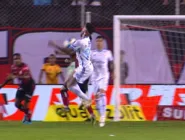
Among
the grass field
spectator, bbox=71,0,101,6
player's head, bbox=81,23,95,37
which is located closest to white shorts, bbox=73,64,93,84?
player's head, bbox=81,23,95,37

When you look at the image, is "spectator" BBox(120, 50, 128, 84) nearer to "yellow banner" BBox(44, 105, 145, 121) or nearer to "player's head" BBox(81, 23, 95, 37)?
"yellow banner" BBox(44, 105, 145, 121)

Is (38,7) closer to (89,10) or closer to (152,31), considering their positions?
(89,10)

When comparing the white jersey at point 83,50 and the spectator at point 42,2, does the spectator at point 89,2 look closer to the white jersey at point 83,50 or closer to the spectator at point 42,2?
the spectator at point 42,2

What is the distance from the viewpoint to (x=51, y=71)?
17953 mm

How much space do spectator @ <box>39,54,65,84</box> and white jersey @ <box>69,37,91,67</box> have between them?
2893 mm

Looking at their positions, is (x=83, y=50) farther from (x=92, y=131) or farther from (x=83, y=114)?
(x=83, y=114)

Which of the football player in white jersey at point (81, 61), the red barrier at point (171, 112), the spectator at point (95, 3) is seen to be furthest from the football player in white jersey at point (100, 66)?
the spectator at point (95, 3)

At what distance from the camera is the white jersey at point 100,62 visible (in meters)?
16.0

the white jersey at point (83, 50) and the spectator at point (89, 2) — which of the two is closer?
the white jersey at point (83, 50)

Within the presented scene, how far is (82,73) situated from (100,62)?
3.57 feet

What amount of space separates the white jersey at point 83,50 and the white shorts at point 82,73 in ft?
0.25

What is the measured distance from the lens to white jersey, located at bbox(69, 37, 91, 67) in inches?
582

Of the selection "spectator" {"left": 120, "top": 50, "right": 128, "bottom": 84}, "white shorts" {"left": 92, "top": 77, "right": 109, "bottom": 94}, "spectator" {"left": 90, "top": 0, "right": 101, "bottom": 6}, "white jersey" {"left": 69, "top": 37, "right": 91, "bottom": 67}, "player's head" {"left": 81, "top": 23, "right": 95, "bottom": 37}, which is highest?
"spectator" {"left": 90, "top": 0, "right": 101, "bottom": 6}

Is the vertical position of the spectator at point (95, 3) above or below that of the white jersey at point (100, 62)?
above
